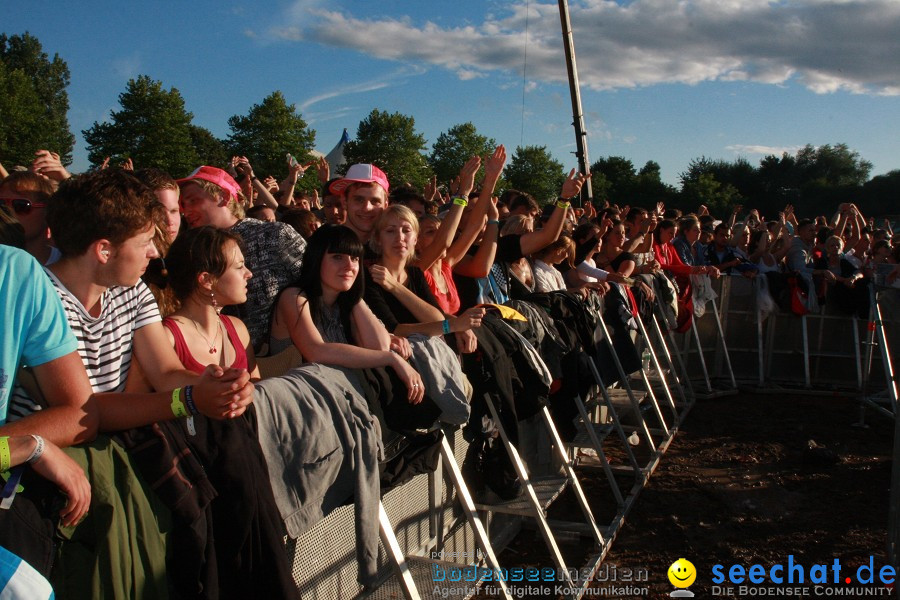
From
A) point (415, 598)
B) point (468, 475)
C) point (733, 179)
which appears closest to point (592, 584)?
point (468, 475)

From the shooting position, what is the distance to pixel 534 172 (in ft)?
275

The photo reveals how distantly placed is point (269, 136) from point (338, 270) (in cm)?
5414

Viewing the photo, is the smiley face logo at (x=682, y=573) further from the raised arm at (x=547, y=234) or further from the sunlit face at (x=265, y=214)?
the sunlit face at (x=265, y=214)

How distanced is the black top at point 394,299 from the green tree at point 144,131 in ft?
151

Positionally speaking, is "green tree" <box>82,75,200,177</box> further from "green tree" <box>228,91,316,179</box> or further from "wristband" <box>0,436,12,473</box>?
"wristband" <box>0,436,12,473</box>

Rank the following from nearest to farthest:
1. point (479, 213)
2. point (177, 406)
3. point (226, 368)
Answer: point (177, 406), point (226, 368), point (479, 213)

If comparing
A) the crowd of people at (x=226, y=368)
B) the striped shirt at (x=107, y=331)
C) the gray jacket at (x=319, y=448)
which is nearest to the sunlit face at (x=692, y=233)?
the crowd of people at (x=226, y=368)

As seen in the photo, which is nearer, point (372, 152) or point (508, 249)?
point (508, 249)

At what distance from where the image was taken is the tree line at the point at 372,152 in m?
47.7

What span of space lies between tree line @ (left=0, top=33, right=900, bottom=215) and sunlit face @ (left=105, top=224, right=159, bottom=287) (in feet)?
150

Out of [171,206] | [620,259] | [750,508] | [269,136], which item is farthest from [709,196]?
[171,206]

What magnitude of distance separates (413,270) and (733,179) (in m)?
83.7

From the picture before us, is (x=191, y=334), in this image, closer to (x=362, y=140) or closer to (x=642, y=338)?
(x=642, y=338)

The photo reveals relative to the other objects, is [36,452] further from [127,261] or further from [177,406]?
[127,261]
